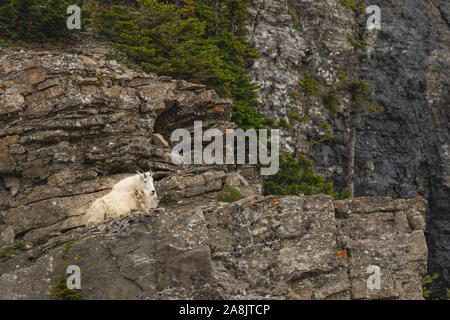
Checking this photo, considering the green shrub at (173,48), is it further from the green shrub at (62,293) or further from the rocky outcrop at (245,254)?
the green shrub at (62,293)

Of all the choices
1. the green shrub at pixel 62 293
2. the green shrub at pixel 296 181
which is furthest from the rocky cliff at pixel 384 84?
the green shrub at pixel 62 293

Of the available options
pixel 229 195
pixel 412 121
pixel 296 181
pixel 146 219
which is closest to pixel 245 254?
pixel 146 219

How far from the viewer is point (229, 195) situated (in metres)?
18.3

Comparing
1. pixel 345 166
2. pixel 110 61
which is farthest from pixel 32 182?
pixel 345 166

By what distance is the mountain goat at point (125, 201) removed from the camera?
1566 cm

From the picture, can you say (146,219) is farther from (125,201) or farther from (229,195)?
(229,195)

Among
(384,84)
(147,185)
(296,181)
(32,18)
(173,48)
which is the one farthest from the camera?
(384,84)

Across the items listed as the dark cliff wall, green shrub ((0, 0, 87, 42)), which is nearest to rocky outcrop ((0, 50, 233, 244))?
green shrub ((0, 0, 87, 42))

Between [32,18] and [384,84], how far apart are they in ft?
76.9

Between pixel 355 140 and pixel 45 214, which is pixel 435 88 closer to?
pixel 355 140

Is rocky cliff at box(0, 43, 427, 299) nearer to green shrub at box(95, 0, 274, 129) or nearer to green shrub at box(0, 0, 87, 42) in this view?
green shrub at box(0, 0, 87, 42)

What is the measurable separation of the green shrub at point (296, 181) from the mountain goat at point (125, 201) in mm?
10289

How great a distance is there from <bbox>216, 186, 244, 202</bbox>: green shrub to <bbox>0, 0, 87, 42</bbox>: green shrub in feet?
31.6

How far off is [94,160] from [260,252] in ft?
22.0
